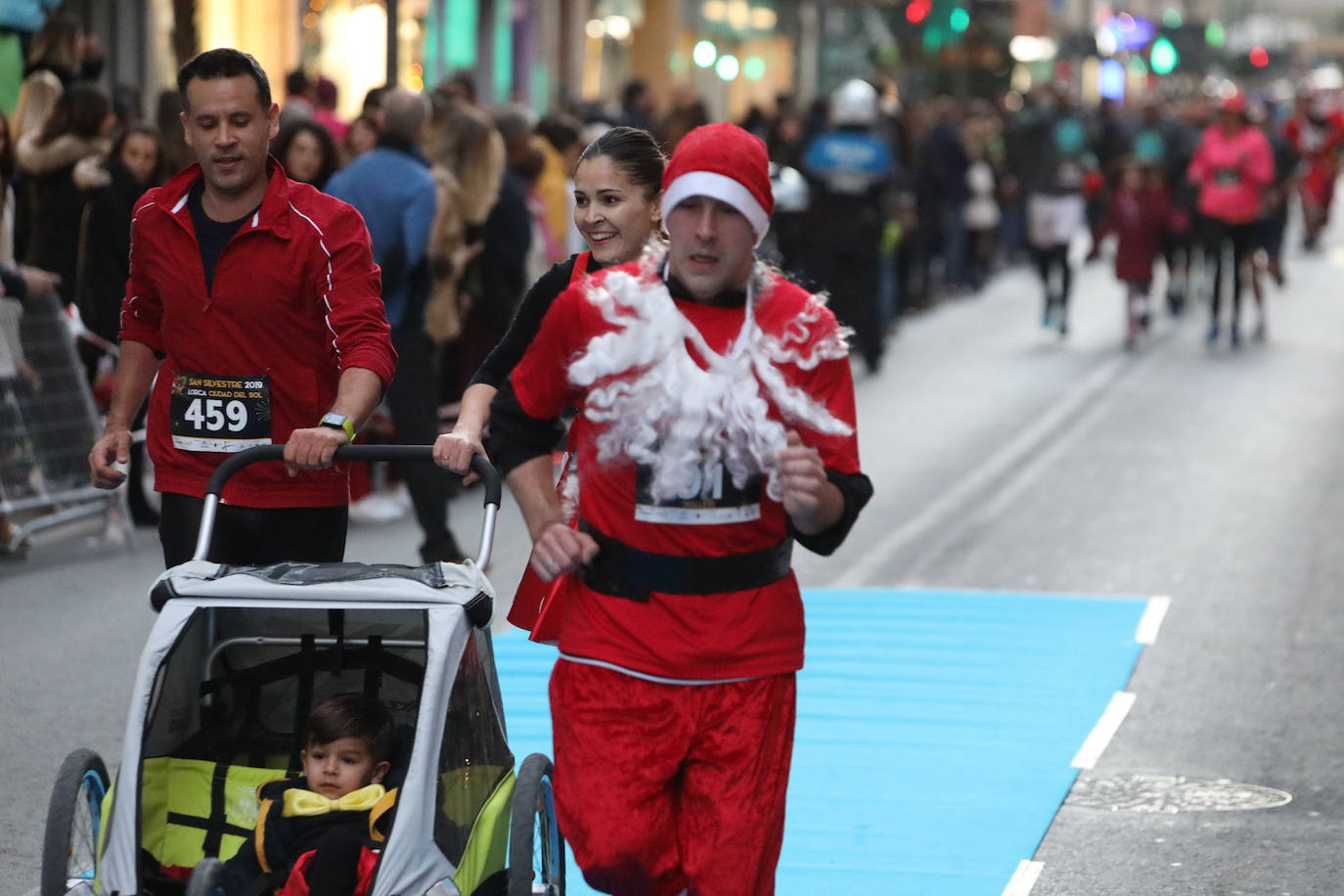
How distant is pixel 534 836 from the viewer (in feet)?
15.2

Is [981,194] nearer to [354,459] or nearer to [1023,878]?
[1023,878]

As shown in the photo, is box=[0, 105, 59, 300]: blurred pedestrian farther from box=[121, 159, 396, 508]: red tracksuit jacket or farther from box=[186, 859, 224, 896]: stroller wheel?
box=[186, 859, 224, 896]: stroller wheel

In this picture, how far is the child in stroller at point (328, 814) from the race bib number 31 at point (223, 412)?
0.92 meters

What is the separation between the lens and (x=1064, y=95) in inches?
1078

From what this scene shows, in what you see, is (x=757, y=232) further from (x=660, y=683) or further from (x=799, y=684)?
(x=799, y=684)

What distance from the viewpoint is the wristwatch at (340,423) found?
5.21m

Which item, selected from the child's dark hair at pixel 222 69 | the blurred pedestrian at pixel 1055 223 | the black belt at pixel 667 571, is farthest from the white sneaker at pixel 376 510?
the blurred pedestrian at pixel 1055 223

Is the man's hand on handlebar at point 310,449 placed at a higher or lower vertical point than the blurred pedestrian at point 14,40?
lower

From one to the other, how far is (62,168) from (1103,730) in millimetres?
6366

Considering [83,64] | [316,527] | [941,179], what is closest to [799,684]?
[316,527]

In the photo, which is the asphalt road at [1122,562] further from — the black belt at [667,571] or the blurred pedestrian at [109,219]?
the black belt at [667,571]

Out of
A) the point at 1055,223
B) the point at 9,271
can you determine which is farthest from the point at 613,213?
the point at 1055,223

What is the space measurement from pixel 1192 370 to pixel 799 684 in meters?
12.0

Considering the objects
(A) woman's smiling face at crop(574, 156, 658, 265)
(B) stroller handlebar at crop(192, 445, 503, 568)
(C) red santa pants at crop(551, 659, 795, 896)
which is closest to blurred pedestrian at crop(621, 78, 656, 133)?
(A) woman's smiling face at crop(574, 156, 658, 265)
